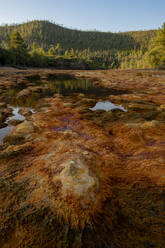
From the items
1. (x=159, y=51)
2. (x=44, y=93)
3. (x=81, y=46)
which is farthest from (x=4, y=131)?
(x=81, y=46)

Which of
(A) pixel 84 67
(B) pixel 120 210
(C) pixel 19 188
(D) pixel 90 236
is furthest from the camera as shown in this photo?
(A) pixel 84 67

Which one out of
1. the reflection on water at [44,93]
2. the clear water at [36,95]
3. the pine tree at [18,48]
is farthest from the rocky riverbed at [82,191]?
the pine tree at [18,48]

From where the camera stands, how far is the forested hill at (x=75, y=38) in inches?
5620

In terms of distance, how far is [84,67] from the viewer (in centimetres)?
7450

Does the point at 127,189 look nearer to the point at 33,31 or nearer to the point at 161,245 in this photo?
the point at 161,245

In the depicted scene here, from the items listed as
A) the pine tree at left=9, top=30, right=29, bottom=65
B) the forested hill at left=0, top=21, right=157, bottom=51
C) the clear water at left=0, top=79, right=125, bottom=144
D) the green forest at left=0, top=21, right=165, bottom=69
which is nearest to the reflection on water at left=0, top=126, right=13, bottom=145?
the clear water at left=0, top=79, right=125, bottom=144

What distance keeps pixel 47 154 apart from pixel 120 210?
1.87 meters

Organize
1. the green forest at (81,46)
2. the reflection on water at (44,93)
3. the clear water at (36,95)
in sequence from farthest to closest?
the green forest at (81,46), the reflection on water at (44,93), the clear water at (36,95)

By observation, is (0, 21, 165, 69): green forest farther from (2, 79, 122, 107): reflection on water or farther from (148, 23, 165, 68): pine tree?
(2, 79, 122, 107): reflection on water

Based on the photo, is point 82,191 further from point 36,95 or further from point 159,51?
point 159,51

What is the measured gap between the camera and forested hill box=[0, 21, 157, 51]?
143 meters

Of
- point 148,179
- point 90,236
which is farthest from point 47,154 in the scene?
point 148,179

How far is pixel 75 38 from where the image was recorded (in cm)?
16362

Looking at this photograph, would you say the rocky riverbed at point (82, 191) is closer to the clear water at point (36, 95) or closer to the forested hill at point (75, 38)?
the clear water at point (36, 95)
